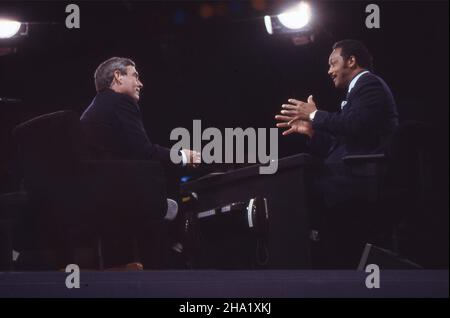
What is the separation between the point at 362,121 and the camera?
265 centimetres

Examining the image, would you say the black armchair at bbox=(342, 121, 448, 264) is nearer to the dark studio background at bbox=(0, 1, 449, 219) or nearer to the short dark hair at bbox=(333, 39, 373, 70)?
the short dark hair at bbox=(333, 39, 373, 70)

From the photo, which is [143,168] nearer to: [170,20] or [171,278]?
[171,278]

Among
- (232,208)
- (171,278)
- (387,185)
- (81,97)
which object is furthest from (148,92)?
(171,278)

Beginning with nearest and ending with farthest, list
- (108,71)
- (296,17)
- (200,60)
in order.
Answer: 1. (108,71)
2. (296,17)
3. (200,60)

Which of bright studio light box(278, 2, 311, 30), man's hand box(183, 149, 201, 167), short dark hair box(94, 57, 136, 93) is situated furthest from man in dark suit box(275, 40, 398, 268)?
bright studio light box(278, 2, 311, 30)

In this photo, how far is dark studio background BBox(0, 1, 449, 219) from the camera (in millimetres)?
4988

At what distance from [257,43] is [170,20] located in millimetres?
944

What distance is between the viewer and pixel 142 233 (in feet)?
8.58

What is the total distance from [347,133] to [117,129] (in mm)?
1152

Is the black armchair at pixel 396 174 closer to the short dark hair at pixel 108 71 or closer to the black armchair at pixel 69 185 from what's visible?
the black armchair at pixel 69 185

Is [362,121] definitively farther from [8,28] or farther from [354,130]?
[8,28]

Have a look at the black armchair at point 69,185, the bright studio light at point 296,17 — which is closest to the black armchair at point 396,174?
the black armchair at point 69,185

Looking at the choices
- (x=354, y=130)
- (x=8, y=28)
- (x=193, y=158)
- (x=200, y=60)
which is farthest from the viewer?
(x=200, y=60)

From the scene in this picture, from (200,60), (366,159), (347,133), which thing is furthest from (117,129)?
(200,60)
